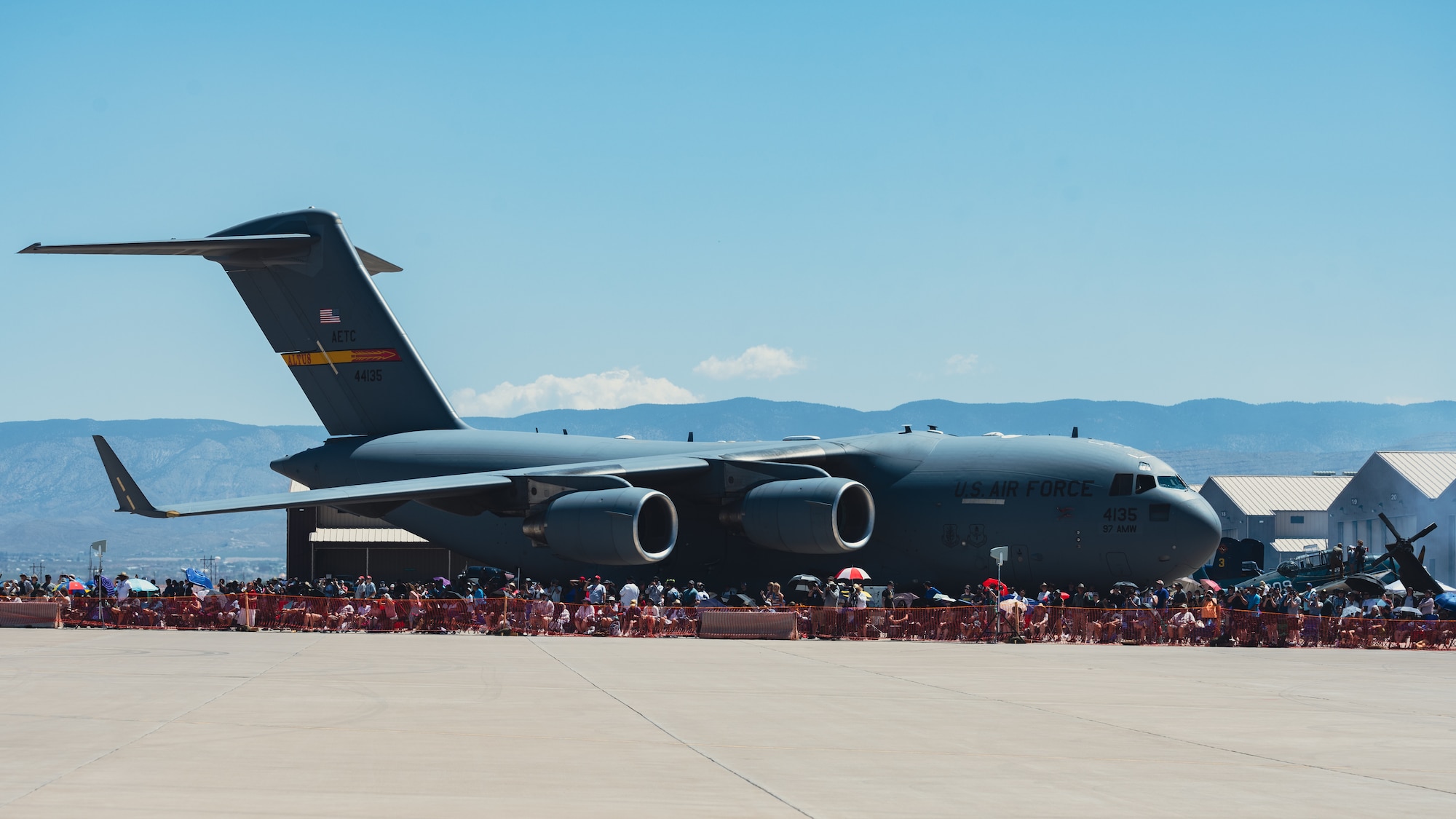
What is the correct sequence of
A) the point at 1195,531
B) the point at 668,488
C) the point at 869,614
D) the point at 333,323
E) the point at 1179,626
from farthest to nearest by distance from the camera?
the point at 333,323 < the point at 668,488 < the point at 869,614 < the point at 1179,626 < the point at 1195,531

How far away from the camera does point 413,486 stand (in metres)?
24.2

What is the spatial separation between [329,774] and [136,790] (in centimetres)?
107

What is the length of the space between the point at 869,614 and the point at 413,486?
323 inches

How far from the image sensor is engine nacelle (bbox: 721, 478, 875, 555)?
22797mm

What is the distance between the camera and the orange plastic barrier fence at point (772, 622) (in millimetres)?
22344

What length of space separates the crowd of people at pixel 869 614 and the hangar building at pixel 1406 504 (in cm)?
2978

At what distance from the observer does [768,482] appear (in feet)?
80.1

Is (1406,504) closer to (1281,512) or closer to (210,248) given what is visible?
(1281,512)

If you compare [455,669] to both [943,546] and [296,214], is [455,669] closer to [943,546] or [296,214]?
[943,546]

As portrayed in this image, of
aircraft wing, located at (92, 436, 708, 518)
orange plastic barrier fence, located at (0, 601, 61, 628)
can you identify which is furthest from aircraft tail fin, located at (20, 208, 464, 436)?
orange plastic barrier fence, located at (0, 601, 61, 628)

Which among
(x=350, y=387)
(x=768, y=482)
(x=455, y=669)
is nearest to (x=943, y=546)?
(x=768, y=482)

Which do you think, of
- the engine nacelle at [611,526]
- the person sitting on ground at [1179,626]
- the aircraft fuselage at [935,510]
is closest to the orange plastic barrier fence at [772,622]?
the person sitting on ground at [1179,626]

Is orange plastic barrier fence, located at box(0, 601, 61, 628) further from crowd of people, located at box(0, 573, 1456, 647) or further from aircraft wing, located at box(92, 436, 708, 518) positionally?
aircraft wing, located at box(92, 436, 708, 518)

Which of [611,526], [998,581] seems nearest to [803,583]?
[998,581]
